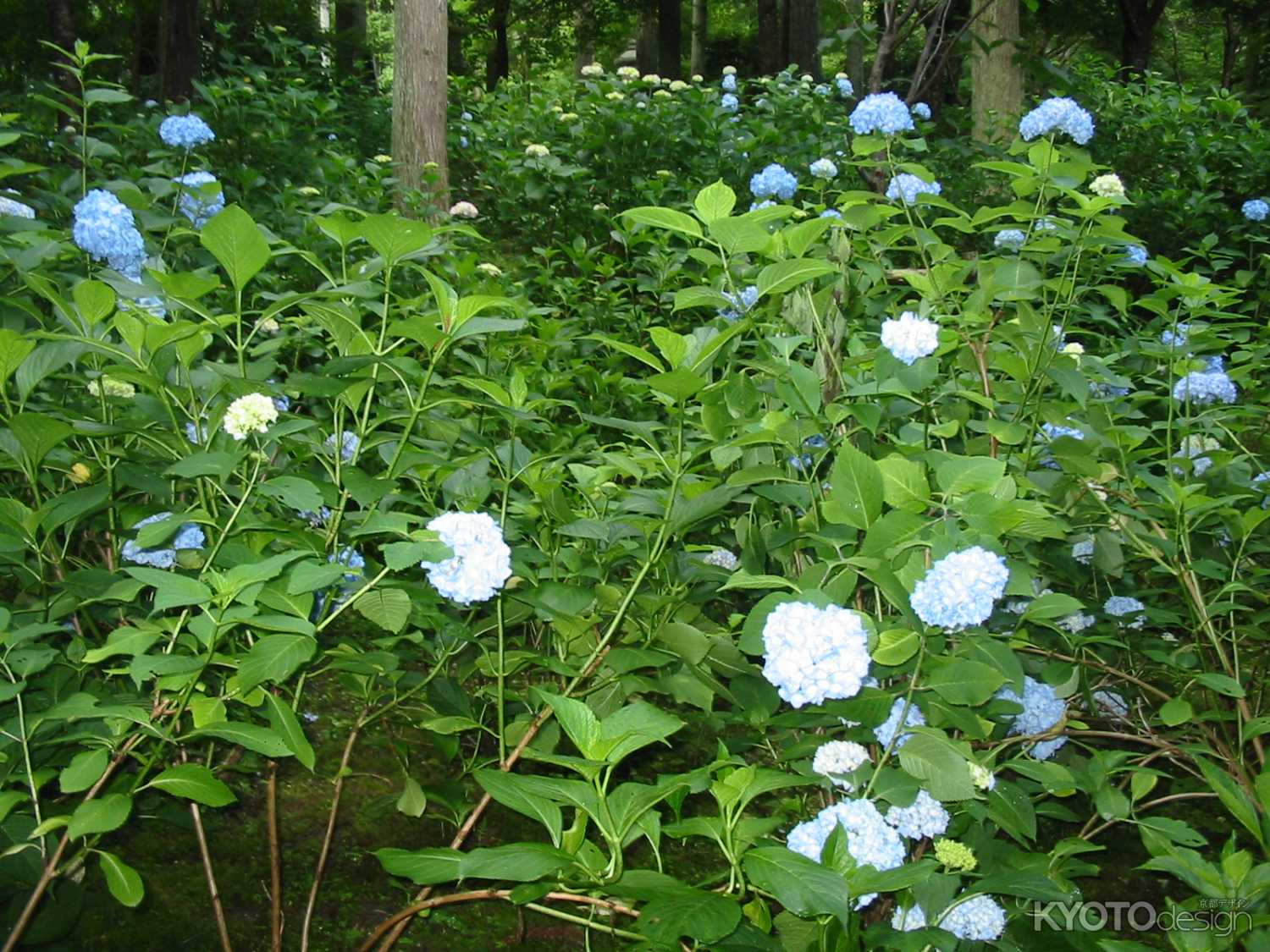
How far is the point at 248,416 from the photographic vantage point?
61.2 inches

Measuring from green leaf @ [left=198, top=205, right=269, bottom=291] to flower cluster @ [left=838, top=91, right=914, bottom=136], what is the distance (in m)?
1.59

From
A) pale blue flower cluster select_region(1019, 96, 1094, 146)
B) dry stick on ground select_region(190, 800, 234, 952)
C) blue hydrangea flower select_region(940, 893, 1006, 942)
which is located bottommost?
dry stick on ground select_region(190, 800, 234, 952)

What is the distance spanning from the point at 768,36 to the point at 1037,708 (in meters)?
12.8

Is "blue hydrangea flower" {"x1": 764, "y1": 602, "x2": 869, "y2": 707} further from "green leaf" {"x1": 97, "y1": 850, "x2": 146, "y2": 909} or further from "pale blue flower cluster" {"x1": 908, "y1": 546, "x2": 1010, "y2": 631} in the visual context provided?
"green leaf" {"x1": 97, "y1": 850, "x2": 146, "y2": 909}

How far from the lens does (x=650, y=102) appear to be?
914 cm

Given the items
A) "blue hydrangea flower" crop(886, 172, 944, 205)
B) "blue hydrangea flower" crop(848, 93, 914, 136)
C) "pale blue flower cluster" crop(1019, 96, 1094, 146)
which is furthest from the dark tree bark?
"blue hydrangea flower" crop(886, 172, 944, 205)

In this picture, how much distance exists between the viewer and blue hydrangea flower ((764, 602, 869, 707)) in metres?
1.45

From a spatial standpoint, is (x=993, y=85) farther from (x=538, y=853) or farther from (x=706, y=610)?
(x=538, y=853)

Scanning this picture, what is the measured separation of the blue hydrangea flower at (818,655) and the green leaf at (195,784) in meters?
0.75

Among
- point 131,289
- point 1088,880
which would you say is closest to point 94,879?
point 131,289

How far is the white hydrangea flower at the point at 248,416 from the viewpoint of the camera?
155 centimetres

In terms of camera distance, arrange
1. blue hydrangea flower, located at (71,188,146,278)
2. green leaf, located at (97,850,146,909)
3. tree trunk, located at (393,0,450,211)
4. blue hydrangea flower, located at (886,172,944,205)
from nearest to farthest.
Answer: green leaf, located at (97,850,146,909), blue hydrangea flower, located at (71,188,146,278), blue hydrangea flower, located at (886,172,944,205), tree trunk, located at (393,0,450,211)

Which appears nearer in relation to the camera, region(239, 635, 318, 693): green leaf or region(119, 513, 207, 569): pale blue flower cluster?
region(239, 635, 318, 693): green leaf

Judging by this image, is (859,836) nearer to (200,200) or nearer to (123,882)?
(123,882)
